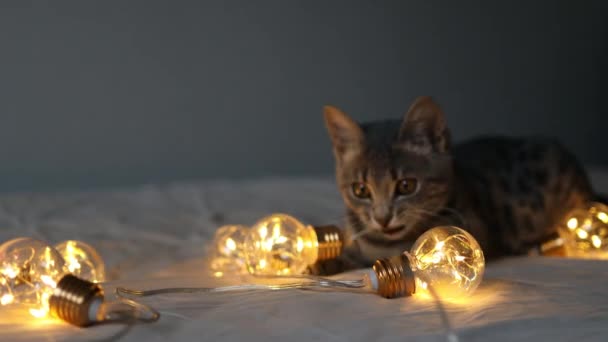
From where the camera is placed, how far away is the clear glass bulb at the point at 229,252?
1.38 m

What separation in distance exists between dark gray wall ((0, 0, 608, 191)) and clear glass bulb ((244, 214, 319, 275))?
1.88 meters

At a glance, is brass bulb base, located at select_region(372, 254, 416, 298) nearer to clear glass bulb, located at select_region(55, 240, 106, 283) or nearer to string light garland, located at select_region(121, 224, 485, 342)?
string light garland, located at select_region(121, 224, 485, 342)

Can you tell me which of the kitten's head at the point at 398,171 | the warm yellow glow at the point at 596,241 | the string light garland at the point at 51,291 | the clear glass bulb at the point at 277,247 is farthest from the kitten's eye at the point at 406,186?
the string light garland at the point at 51,291

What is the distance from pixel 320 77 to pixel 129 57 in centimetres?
100

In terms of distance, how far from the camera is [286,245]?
4.09 feet

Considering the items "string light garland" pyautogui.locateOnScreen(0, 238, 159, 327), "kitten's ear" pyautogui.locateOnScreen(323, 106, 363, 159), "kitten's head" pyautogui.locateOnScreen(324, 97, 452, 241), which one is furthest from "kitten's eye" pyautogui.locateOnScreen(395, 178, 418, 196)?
"string light garland" pyautogui.locateOnScreen(0, 238, 159, 327)

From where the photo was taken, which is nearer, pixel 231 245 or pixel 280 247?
pixel 280 247

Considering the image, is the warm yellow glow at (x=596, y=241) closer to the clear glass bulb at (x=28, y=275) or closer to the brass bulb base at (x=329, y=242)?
the brass bulb base at (x=329, y=242)

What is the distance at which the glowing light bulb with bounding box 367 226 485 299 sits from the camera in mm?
1020

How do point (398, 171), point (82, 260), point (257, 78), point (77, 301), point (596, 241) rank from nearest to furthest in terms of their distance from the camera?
A: 1. point (77, 301)
2. point (82, 260)
3. point (398, 171)
4. point (596, 241)
5. point (257, 78)

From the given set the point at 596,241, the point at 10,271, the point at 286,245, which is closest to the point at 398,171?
the point at 286,245

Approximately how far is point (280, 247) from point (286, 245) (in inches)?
0.6

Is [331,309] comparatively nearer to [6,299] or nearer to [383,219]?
[383,219]

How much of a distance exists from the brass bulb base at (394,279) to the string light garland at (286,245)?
0.86 feet
